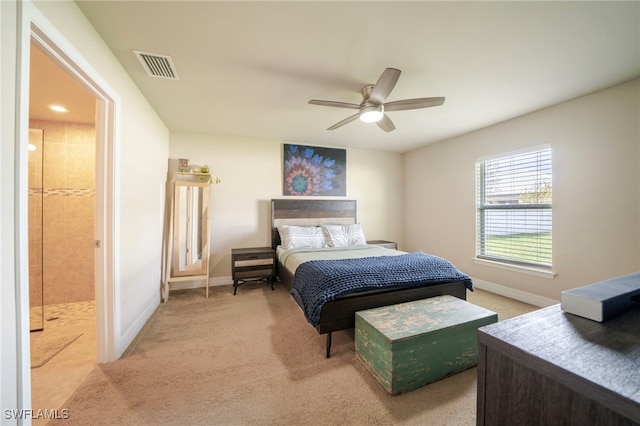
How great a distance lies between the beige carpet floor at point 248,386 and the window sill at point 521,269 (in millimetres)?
1985

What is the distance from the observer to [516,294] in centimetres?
313

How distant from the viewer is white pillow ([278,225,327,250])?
359cm

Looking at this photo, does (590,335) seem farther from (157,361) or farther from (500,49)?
(157,361)

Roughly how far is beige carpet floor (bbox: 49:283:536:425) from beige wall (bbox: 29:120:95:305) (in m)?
1.47

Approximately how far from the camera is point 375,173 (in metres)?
4.84

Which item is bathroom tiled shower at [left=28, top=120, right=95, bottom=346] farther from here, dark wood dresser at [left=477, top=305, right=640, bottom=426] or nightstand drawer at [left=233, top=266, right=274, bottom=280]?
dark wood dresser at [left=477, top=305, right=640, bottom=426]

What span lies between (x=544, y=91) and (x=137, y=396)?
440 centimetres

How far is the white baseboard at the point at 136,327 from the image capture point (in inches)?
77.1

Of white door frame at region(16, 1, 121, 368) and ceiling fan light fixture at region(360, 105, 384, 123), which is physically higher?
ceiling fan light fixture at region(360, 105, 384, 123)

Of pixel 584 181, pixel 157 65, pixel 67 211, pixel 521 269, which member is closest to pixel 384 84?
pixel 157 65

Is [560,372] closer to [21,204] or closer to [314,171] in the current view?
[21,204]

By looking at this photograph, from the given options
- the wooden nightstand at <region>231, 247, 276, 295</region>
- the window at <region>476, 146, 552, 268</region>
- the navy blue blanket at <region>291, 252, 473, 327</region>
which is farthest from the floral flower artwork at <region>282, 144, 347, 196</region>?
the window at <region>476, 146, 552, 268</region>

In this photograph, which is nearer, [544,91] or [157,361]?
[157,361]

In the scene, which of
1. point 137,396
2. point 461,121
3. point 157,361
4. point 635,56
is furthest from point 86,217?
point 635,56
